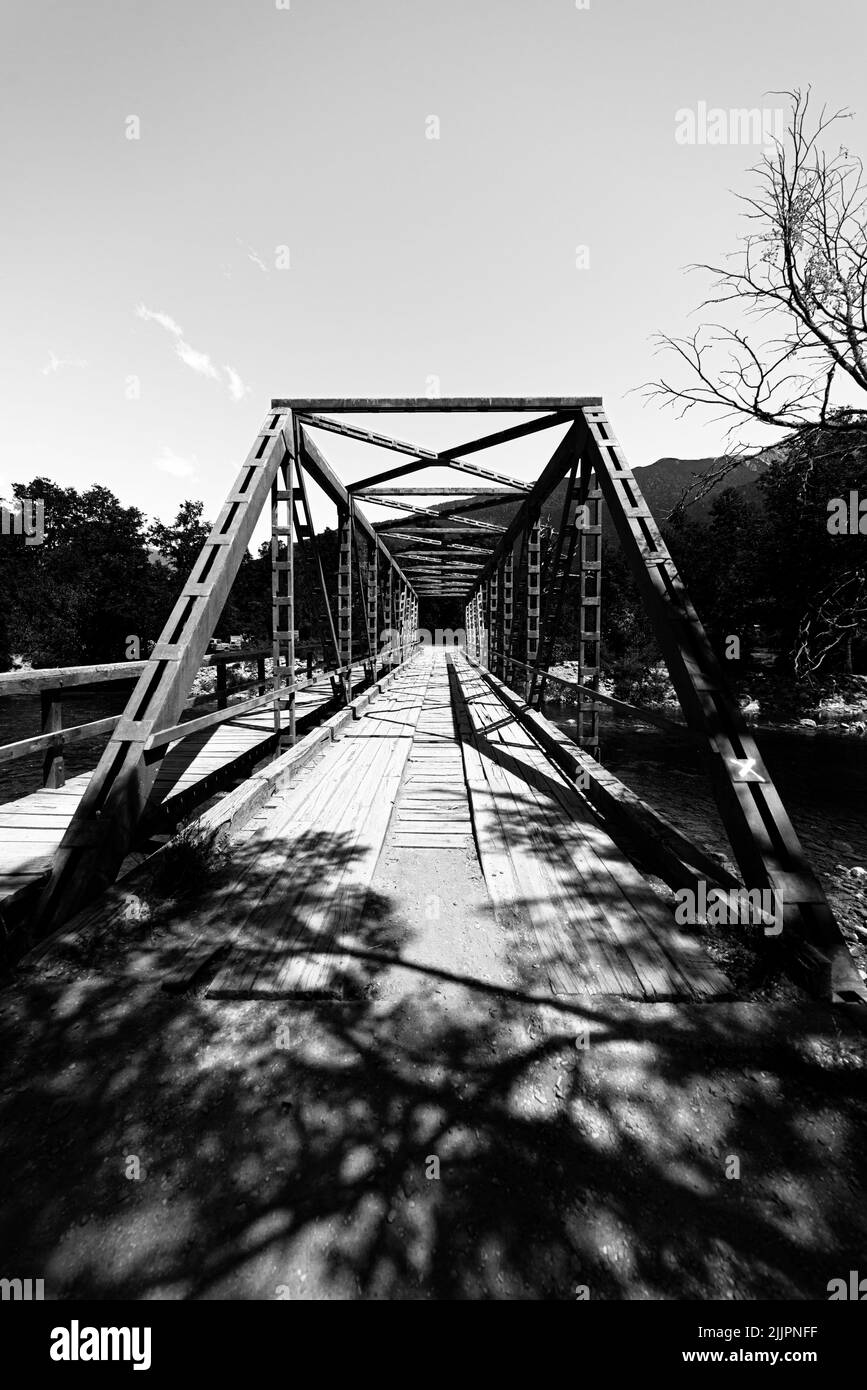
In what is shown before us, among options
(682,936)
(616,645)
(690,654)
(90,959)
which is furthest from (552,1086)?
(616,645)

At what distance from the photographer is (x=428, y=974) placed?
2686 millimetres

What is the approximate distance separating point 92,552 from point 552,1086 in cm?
7850

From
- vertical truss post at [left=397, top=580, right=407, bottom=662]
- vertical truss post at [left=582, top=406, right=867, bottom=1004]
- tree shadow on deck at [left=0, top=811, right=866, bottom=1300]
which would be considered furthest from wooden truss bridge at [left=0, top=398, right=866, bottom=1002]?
vertical truss post at [left=397, top=580, right=407, bottom=662]

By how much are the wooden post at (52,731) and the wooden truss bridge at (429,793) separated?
3 cm

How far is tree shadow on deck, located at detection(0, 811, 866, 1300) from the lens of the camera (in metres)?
1.43

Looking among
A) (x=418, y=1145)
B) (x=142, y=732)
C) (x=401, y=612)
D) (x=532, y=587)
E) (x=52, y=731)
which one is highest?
(x=401, y=612)

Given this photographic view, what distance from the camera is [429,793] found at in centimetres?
563

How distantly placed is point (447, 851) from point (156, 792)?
3740mm

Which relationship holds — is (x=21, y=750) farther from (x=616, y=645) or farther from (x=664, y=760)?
(x=616, y=645)

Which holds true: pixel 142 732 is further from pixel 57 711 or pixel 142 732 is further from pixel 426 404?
pixel 426 404

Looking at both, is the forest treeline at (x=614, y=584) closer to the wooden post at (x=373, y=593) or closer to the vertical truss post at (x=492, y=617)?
the wooden post at (x=373, y=593)

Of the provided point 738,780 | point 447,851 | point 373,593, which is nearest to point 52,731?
point 447,851

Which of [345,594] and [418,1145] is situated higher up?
[345,594]

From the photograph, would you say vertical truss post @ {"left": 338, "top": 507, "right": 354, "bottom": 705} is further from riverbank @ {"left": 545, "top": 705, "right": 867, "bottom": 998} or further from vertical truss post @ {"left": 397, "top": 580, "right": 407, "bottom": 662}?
vertical truss post @ {"left": 397, "top": 580, "right": 407, "bottom": 662}
